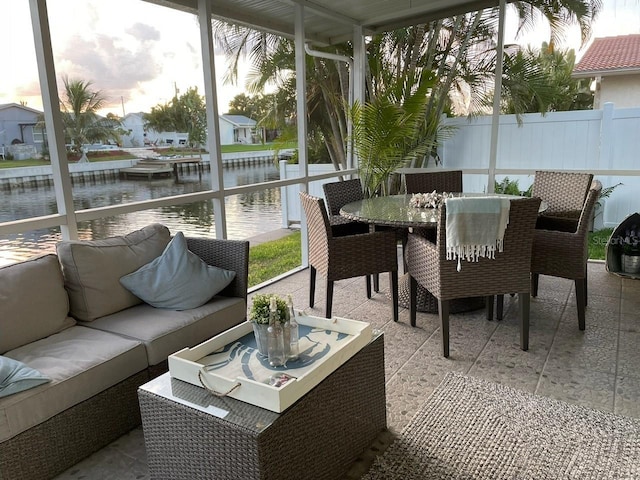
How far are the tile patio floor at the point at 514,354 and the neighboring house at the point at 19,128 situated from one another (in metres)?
1.63

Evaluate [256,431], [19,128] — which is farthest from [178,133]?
[256,431]

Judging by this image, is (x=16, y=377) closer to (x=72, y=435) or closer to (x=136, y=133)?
(x=72, y=435)

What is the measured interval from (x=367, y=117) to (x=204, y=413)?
377 cm

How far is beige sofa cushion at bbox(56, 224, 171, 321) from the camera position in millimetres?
2373

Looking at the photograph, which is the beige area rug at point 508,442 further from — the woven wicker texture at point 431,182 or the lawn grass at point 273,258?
the lawn grass at point 273,258

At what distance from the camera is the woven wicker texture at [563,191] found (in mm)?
3484

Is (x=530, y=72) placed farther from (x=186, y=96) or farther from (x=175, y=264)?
(x=175, y=264)

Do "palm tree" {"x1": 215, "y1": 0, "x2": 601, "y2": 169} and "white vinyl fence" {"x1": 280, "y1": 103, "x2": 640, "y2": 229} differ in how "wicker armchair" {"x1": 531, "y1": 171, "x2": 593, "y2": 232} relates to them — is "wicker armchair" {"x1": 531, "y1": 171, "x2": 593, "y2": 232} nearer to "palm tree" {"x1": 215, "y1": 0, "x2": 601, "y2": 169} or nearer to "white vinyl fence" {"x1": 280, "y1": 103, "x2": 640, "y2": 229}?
"white vinyl fence" {"x1": 280, "y1": 103, "x2": 640, "y2": 229}

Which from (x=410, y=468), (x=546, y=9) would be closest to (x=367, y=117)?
(x=546, y=9)

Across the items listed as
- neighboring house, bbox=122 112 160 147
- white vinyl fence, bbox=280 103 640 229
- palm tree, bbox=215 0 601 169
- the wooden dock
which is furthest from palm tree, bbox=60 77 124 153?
white vinyl fence, bbox=280 103 640 229

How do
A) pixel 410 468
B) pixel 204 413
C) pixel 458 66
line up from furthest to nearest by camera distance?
pixel 458 66, pixel 410 468, pixel 204 413

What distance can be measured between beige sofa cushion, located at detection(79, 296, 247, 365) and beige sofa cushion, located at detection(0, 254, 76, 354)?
17 cm

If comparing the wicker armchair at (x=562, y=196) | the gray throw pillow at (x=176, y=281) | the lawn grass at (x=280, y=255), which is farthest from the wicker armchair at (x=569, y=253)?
the gray throw pillow at (x=176, y=281)

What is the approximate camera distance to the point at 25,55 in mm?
2498
